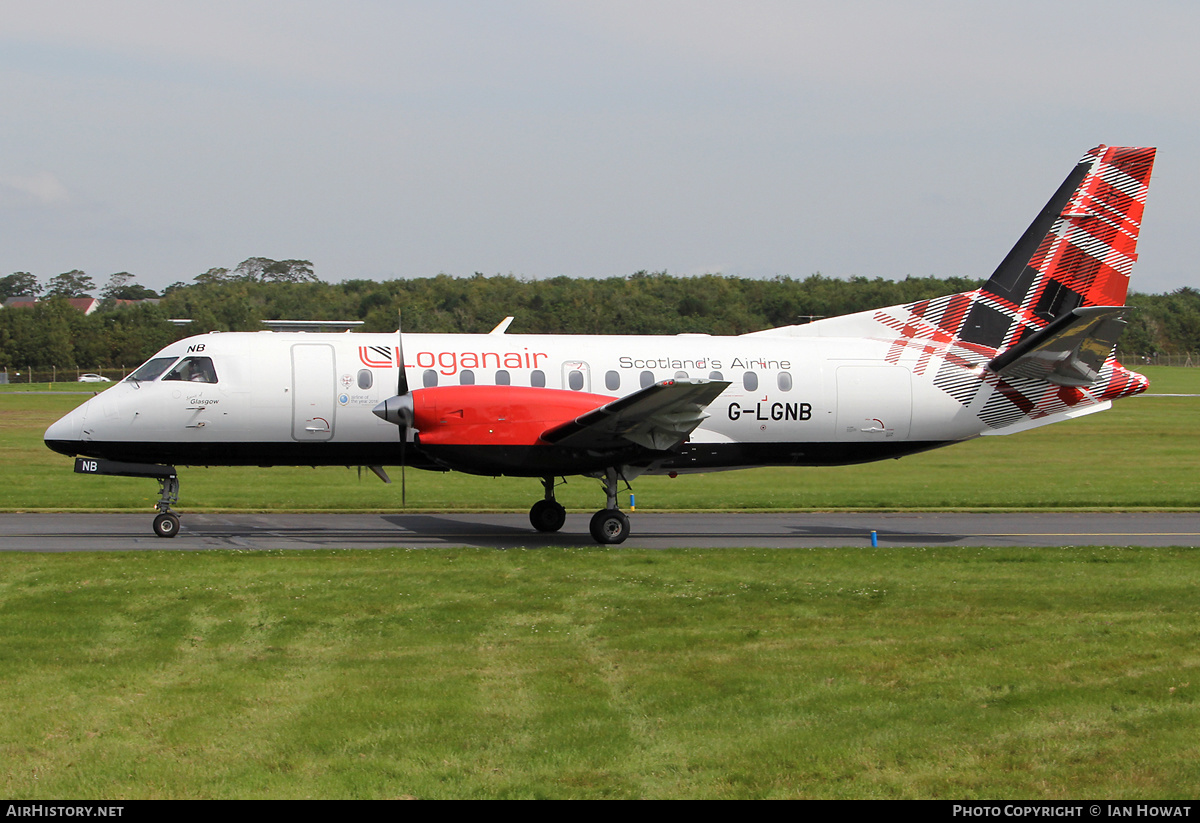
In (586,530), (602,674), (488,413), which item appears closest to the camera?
(602,674)

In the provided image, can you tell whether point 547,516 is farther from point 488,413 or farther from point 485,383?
point 488,413

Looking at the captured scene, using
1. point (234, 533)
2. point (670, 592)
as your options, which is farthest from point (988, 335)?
point (234, 533)

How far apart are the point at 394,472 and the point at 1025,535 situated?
62.5ft

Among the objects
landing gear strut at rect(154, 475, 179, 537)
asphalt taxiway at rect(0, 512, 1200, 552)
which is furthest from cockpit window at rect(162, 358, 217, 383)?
asphalt taxiway at rect(0, 512, 1200, 552)

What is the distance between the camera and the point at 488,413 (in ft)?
57.5

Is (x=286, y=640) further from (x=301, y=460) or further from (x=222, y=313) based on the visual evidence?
(x=222, y=313)

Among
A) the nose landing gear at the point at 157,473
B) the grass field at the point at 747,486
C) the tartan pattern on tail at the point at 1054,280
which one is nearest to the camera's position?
the nose landing gear at the point at 157,473

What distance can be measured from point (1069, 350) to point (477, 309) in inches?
1537

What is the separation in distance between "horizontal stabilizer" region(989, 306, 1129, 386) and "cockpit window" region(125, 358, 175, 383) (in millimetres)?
15093

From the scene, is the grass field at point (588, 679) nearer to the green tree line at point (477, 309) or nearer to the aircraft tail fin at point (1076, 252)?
the aircraft tail fin at point (1076, 252)

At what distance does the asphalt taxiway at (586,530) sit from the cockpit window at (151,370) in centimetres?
275

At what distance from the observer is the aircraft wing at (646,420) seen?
664 inches

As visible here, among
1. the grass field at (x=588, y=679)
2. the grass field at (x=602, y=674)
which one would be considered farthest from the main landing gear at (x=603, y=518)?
the grass field at (x=588, y=679)

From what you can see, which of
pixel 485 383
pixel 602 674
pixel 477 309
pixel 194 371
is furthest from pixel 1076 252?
pixel 477 309
